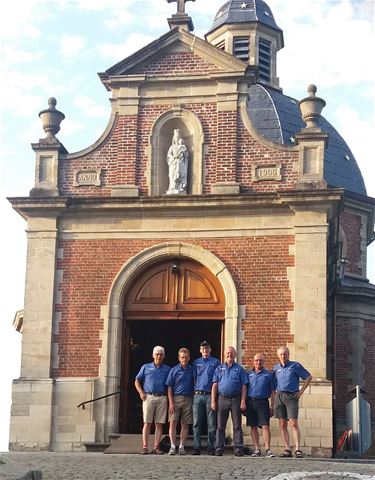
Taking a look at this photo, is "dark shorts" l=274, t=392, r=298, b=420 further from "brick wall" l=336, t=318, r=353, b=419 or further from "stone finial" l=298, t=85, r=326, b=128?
"brick wall" l=336, t=318, r=353, b=419

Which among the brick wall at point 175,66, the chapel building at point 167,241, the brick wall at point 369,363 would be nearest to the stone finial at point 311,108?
the chapel building at point 167,241

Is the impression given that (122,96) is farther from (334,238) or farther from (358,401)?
(358,401)

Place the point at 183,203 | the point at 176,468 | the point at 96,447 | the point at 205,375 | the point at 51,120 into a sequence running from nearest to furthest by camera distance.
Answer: the point at 176,468
the point at 205,375
the point at 96,447
the point at 183,203
the point at 51,120

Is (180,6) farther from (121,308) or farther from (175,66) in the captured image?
(121,308)

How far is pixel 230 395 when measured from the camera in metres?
15.9

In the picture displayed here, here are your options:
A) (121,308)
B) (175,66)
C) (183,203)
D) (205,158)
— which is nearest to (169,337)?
(121,308)

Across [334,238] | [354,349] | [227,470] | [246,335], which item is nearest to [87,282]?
[246,335]

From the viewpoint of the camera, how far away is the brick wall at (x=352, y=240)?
104 feet

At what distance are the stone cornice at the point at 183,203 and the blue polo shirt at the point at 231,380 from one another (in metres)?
4.37

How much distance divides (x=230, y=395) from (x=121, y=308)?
440 cm

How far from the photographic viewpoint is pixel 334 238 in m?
21.2

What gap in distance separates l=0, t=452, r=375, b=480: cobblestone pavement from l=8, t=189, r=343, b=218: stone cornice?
232 inches

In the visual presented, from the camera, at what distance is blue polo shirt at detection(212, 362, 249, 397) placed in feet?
51.9

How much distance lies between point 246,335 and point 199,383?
301 centimetres
